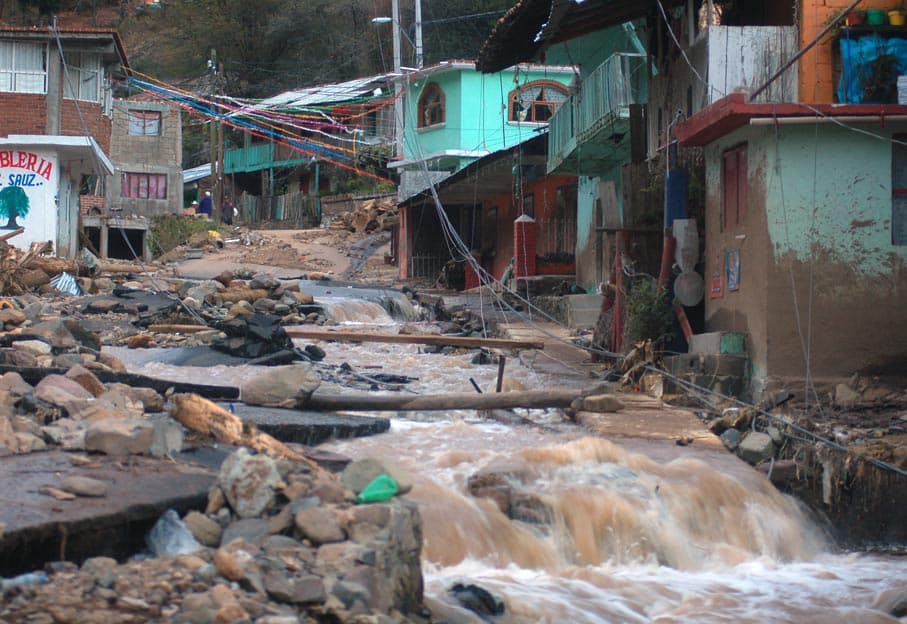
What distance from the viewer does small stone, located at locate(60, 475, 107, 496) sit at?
6.20 m

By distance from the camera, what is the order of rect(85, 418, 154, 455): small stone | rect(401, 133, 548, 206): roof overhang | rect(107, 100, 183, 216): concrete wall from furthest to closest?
rect(107, 100, 183, 216): concrete wall, rect(401, 133, 548, 206): roof overhang, rect(85, 418, 154, 455): small stone

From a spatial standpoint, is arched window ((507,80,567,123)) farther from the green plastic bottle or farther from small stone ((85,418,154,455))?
the green plastic bottle

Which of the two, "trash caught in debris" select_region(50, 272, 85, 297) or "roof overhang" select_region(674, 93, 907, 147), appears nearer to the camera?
"roof overhang" select_region(674, 93, 907, 147)

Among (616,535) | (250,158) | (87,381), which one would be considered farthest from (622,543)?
(250,158)

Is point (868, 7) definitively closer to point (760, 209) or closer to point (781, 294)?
point (760, 209)

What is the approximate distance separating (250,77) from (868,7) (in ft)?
136

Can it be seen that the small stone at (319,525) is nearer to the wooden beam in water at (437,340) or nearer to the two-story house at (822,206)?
the two-story house at (822,206)

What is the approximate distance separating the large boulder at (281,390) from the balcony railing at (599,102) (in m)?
8.70

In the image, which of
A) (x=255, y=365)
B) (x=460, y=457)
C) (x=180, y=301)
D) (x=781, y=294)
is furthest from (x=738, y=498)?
(x=180, y=301)

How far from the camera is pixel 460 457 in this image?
9.40 metres

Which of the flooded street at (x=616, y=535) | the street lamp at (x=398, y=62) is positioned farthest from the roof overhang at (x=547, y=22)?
the street lamp at (x=398, y=62)

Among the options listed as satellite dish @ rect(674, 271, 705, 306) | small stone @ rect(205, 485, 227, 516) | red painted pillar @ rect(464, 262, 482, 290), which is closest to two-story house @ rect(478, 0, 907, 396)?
Result: satellite dish @ rect(674, 271, 705, 306)

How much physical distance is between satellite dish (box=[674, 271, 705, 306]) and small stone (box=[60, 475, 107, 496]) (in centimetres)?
905

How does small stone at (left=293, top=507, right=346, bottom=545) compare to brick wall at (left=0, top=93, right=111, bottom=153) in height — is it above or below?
below
